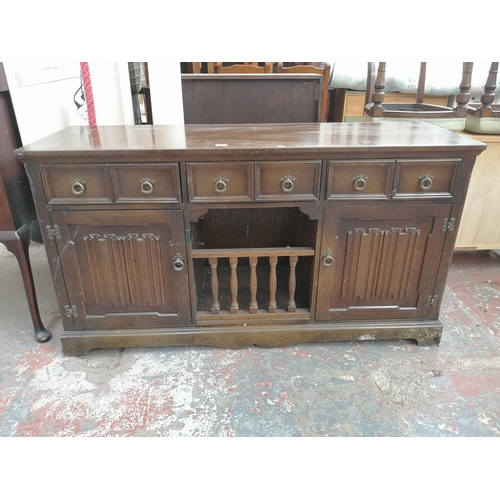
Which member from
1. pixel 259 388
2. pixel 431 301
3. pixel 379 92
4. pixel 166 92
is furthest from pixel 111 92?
pixel 431 301

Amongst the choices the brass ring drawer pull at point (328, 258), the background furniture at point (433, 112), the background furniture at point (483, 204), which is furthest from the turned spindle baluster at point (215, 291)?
the background furniture at point (483, 204)

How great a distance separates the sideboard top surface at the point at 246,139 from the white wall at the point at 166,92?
0.22 meters

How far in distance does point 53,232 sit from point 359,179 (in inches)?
46.6

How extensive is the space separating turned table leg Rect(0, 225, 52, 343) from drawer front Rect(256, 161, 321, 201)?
1004 millimetres

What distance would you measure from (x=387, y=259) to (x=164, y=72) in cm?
139

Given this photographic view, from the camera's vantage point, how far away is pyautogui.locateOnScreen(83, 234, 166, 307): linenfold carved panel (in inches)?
62.8

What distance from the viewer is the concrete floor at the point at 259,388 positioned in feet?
4.68

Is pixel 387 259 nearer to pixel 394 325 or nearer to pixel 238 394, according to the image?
pixel 394 325

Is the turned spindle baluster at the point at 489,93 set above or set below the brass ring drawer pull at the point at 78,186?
above

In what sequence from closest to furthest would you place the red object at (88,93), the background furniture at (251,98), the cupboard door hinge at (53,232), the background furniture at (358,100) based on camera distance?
the cupboard door hinge at (53,232) → the red object at (88,93) → the background furniture at (251,98) → the background furniture at (358,100)

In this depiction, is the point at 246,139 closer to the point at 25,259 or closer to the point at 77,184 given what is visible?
the point at 77,184

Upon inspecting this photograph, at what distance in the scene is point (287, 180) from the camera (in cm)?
152

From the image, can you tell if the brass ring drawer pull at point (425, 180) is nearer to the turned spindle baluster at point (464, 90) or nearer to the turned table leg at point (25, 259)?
the turned spindle baluster at point (464, 90)

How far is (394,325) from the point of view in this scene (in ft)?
5.88
